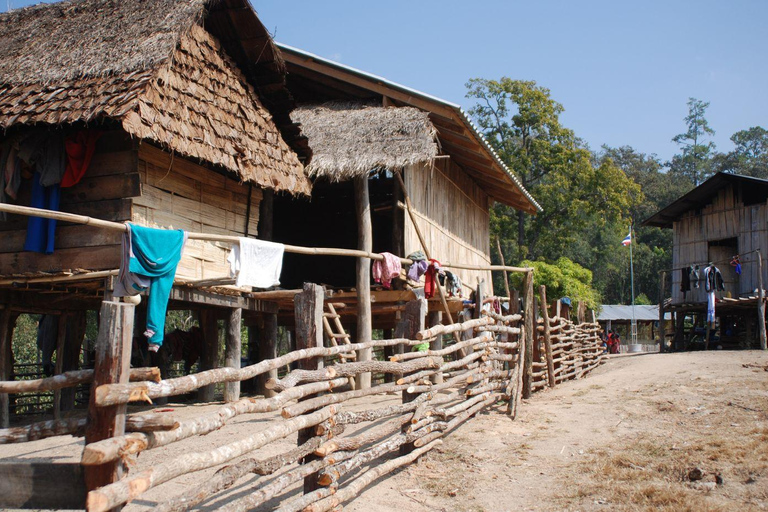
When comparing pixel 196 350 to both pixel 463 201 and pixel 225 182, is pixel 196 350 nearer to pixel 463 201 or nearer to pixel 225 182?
pixel 225 182

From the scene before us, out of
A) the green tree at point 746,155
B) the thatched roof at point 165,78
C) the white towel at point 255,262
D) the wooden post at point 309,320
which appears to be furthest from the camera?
the green tree at point 746,155

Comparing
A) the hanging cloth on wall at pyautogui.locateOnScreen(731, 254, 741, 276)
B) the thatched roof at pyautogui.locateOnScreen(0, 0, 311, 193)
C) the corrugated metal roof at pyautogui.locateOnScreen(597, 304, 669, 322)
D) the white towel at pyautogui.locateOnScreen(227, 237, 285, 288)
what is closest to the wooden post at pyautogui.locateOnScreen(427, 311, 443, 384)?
the white towel at pyautogui.locateOnScreen(227, 237, 285, 288)

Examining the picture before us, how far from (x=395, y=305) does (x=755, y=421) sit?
18.8 ft

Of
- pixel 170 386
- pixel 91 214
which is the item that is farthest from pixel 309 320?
pixel 91 214

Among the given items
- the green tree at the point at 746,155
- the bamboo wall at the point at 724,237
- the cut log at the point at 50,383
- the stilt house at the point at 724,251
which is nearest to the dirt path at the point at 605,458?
the cut log at the point at 50,383

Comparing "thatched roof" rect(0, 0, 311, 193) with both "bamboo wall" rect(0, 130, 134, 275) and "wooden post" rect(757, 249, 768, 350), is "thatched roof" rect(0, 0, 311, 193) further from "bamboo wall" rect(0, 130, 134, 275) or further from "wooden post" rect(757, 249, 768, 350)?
"wooden post" rect(757, 249, 768, 350)

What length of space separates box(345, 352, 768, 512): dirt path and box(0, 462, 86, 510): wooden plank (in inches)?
112

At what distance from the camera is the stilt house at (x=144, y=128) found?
834cm

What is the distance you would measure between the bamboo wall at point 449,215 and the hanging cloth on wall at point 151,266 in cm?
508

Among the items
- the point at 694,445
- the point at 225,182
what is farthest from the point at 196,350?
the point at 694,445

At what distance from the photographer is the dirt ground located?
6.00 meters

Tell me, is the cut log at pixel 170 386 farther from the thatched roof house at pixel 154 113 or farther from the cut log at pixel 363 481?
the thatched roof house at pixel 154 113

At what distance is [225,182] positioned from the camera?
1052 centimetres

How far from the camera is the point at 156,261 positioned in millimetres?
7223
